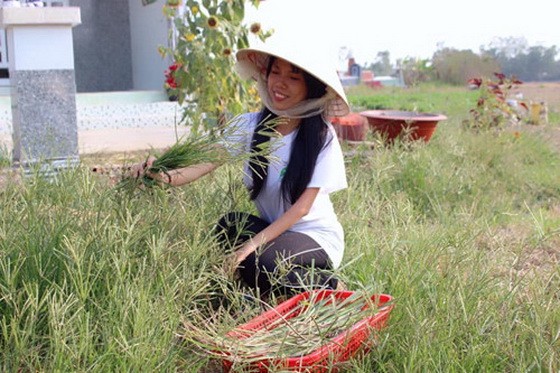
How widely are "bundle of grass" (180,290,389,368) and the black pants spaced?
184mm

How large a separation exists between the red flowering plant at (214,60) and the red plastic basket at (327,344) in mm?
2638

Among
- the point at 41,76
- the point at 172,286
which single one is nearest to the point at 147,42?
the point at 41,76

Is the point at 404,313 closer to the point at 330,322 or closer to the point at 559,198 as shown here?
the point at 330,322

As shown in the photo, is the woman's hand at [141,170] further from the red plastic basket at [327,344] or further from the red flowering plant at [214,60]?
the red flowering plant at [214,60]

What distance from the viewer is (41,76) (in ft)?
15.1

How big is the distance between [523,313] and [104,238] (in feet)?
4.33

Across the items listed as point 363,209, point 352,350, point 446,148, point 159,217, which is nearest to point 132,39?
point 446,148

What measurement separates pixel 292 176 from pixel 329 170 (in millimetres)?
139

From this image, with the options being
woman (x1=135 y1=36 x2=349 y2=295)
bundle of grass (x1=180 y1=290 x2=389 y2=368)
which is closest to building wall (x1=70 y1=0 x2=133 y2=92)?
woman (x1=135 y1=36 x2=349 y2=295)

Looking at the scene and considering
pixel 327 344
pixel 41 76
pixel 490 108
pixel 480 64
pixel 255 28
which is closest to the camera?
pixel 327 344

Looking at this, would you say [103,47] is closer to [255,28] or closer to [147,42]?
[147,42]

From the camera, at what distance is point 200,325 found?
7.00 ft

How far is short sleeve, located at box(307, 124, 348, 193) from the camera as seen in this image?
2.63 m

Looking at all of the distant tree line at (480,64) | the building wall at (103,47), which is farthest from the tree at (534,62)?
the building wall at (103,47)
